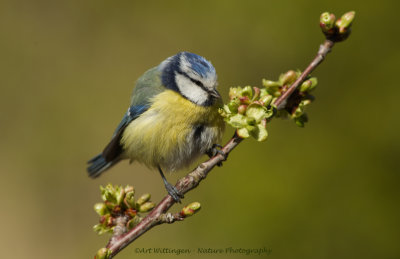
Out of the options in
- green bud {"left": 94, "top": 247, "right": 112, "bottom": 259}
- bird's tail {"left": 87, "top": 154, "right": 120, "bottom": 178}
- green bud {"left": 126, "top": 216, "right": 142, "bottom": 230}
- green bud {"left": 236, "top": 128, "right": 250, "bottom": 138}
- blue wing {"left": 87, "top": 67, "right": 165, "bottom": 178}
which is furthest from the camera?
bird's tail {"left": 87, "top": 154, "right": 120, "bottom": 178}

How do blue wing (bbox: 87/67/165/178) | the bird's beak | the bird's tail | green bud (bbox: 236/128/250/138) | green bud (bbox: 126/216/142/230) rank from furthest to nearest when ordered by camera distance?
the bird's tail
blue wing (bbox: 87/67/165/178)
the bird's beak
green bud (bbox: 126/216/142/230)
green bud (bbox: 236/128/250/138)

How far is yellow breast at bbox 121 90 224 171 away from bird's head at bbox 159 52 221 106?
0.04m

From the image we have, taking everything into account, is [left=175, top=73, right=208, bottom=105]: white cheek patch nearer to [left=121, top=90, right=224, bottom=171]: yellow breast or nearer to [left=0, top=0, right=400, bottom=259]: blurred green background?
[left=121, top=90, right=224, bottom=171]: yellow breast

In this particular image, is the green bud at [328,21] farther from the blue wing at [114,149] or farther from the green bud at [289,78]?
the blue wing at [114,149]

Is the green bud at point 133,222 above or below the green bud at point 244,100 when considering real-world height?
below

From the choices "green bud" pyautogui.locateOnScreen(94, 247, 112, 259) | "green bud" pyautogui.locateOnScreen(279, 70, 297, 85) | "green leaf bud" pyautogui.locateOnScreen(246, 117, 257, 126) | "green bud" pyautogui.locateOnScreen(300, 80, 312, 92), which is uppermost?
"green bud" pyautogui.locateOnScreen(279, 70, 297, 85)

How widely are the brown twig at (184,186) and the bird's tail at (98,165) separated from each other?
4.49 feet

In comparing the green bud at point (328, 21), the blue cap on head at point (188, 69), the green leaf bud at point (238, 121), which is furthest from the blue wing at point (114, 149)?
the green bud at point (328, 21)

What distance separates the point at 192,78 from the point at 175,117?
212mm

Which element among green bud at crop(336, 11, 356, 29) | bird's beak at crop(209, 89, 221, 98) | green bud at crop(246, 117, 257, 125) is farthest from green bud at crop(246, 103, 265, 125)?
bird's beak at crop(209, 89, 221, 98)

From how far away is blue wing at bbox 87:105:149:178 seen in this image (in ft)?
7.13

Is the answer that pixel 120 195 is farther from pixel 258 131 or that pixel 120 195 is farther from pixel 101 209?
pixel 258 131

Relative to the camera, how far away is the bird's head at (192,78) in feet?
6.34

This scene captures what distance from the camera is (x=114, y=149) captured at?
7.55ft
